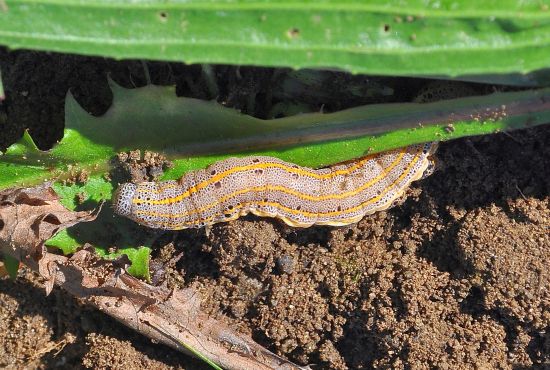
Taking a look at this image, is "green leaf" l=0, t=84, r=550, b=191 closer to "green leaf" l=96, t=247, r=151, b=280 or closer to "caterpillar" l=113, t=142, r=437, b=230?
"caterpillar" l=113, t=142, r=437, b=230

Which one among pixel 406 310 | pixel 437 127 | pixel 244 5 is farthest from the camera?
pixel 406 310

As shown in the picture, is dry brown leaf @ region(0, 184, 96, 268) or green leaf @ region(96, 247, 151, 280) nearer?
dry brown leaf @ region(0, 184, 96, 268)

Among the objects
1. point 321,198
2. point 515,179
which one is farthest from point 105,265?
point 515,179

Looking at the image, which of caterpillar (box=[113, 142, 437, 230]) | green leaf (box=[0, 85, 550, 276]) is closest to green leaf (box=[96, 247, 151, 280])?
green leaf (box=[0, 85, 550, 276])

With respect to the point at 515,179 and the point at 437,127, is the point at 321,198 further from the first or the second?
the point at 515,179

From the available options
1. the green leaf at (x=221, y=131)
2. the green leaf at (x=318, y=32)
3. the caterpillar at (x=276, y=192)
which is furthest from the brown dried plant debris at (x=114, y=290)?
the green leaf at (x=318, y=32)

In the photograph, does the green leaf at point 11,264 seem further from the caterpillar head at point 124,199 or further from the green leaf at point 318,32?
the green leaf at point 318,32

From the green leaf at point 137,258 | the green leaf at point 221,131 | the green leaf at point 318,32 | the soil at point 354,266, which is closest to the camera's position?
the green leaf at point 318,32

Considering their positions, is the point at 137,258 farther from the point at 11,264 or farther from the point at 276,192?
the point at 276,192
